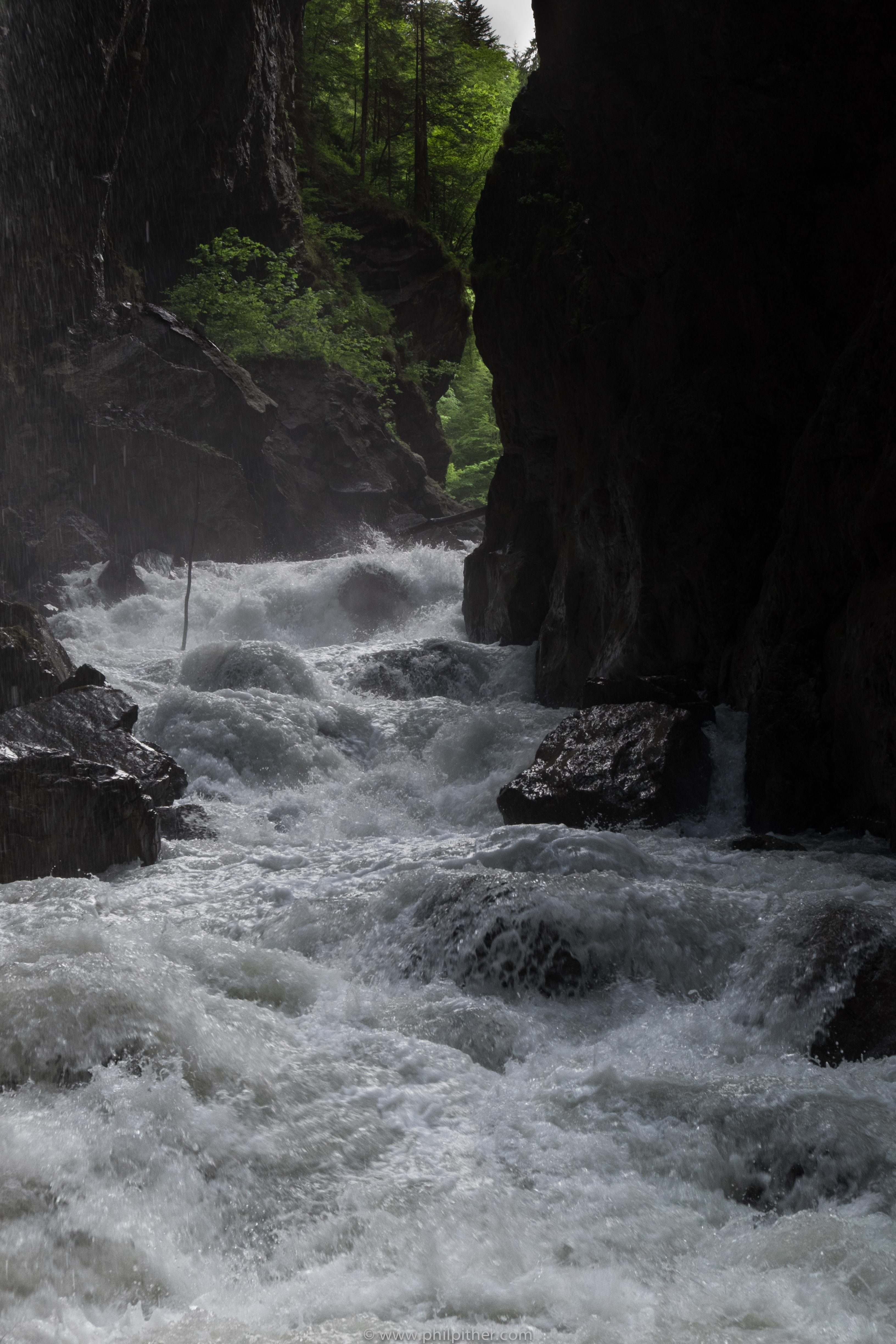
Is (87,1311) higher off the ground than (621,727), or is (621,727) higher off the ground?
(621,727)

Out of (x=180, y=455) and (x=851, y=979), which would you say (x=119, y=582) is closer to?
(x=180, y=455)

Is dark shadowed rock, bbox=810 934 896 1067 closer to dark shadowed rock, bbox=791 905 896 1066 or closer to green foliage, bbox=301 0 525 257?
dark shadowed rock, bbox=791 905 896 1066

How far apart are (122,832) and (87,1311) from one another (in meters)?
5.17

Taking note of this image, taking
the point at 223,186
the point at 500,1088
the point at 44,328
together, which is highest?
the point at 223,186

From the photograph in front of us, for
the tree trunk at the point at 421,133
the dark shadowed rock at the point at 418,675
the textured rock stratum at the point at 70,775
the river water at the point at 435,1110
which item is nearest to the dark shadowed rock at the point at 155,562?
the dark shadowed rock at the point at 418,675

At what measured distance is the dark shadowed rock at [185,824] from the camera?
841 centimetres

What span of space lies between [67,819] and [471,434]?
29722mm

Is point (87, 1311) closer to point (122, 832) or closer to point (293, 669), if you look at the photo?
point (122, 832)

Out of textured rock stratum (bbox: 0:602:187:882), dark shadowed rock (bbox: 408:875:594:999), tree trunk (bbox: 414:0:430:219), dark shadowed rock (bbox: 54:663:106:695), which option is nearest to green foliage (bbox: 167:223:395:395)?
tree trunk (bbox: 414:0:430:219)

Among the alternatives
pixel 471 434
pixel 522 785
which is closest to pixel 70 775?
pixel 522 785

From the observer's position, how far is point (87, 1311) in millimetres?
2576

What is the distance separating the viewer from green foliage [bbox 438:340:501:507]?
33.7 m

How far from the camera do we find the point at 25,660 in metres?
10.4

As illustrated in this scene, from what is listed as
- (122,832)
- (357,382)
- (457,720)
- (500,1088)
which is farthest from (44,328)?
(500,1088)
